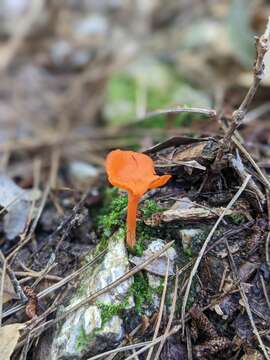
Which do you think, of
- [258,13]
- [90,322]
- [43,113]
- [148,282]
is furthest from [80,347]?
[258,13]

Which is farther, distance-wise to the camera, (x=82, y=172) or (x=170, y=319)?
(x=82, y=172)

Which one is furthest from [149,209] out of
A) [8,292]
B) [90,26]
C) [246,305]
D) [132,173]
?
[90,26]

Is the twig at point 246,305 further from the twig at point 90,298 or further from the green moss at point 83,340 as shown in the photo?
the green moss at point 83,340

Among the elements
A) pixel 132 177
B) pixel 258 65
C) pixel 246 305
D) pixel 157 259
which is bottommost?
pixel 246 305

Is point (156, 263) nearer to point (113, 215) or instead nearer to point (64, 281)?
point (113, 215)

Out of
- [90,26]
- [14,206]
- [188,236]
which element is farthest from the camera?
[90,26]

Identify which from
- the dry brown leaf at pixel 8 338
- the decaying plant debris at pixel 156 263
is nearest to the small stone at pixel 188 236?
the decaying plant debris at pixel 156 263

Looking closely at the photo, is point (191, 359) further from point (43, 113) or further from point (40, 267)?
point (43, 113)

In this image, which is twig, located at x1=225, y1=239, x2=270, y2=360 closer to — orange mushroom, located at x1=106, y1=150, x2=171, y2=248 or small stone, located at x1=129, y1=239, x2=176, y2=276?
small stone, located at x1=129, y1=239, x2=176, y2=276
